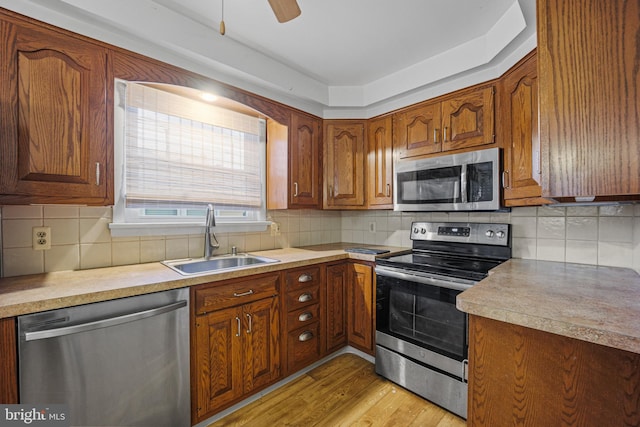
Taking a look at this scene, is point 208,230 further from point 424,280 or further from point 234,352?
point 424,280

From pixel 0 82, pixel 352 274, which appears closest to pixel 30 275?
pixel 0 82

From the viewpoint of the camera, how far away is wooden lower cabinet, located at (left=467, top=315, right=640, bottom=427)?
0.80m

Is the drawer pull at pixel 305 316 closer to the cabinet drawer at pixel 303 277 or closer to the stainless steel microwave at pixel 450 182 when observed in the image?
the cabinet drawer at pixel 303 277

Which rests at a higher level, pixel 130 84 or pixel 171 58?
pixel 171 58

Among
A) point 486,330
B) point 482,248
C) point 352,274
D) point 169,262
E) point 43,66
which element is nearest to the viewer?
point 486,330

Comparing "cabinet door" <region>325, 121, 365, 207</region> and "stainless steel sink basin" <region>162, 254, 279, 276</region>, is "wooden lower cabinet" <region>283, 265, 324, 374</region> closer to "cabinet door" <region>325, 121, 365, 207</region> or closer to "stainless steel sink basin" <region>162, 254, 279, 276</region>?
"stainless steel sink basin" <region>162, 254, 279, 276</region>

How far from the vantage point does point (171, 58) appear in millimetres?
1705

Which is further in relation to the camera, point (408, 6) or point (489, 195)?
point (489, 195)

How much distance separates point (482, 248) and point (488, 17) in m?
1.51

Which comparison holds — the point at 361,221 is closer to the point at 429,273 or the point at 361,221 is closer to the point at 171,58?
the point at 429,273

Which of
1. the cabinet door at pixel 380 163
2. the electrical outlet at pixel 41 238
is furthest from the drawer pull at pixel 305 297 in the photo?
the electrical outlet at pixel 41 238

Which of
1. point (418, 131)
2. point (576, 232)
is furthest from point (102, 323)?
point (576, 232)

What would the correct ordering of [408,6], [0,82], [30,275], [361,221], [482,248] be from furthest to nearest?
[361,221] → [482,248] → [408,6] → [30,275] → [0,82]

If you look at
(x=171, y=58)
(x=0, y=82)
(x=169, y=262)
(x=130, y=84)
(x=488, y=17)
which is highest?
(x=488, y=17)
